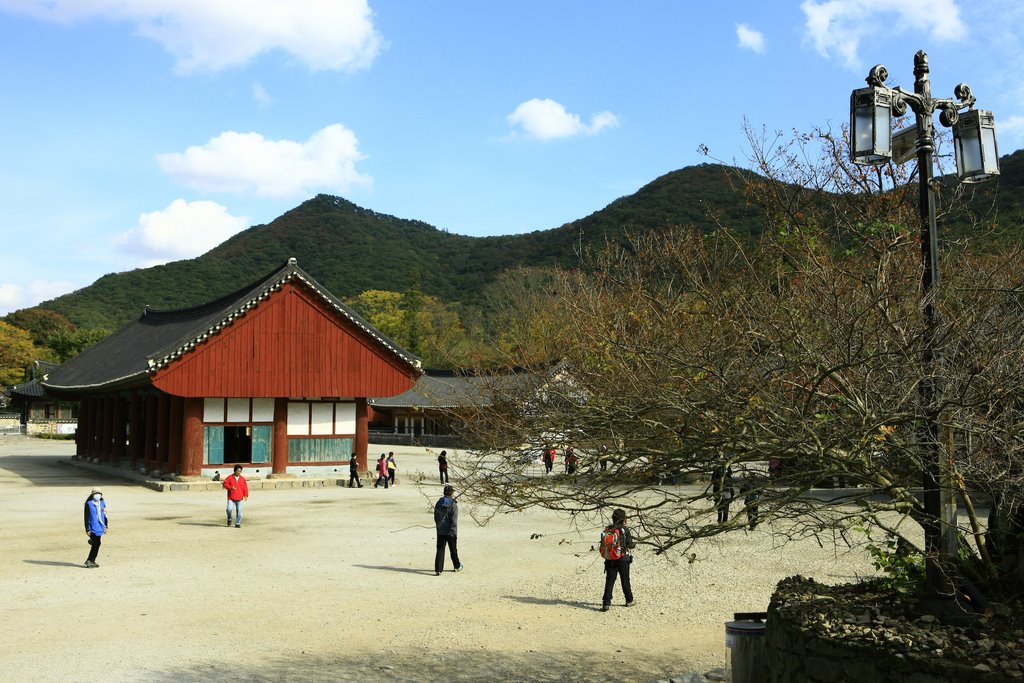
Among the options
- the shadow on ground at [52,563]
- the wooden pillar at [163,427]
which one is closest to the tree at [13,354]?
the wooden pillar at [163,427]

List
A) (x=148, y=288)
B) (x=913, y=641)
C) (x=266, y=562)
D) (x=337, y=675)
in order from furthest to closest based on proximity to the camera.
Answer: (x=148, y=288), (x=266, y=562), (x=337, y=675), (x=913, y=641)

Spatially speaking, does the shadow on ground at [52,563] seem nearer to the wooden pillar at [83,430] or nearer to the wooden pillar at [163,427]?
the wooden pillar at [163,427]

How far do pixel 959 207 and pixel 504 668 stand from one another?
8.40 m

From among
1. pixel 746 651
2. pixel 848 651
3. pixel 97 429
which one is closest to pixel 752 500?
pixel 848 651

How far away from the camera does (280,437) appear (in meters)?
34.8

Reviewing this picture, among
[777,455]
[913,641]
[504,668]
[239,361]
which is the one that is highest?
[239,361]

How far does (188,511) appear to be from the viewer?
2527 cm

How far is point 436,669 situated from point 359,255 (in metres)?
140

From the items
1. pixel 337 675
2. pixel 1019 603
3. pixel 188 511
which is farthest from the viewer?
pixel 188 511

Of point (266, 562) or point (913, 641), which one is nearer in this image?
point (913, 641)

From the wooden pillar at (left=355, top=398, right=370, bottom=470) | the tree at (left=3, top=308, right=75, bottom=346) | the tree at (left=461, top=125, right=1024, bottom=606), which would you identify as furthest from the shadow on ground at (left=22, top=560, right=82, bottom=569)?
the tree at (left=3, top=308, right=75, bottom=346)

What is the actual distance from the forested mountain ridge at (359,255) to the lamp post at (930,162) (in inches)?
2973

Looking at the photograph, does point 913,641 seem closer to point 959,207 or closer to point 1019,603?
point 1019,603

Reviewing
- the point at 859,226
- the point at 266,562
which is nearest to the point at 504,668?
the point at 859,226
